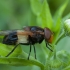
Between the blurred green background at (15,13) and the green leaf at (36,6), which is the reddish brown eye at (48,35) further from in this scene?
the blurred green background at (15,13)

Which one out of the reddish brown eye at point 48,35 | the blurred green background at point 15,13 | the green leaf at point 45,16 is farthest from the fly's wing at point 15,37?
the blurred green background at point 15,13

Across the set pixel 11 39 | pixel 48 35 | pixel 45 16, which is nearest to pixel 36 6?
pixel 45 16

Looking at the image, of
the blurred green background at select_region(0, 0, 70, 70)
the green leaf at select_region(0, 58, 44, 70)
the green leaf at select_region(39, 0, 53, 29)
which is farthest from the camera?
the blurred green background at select_region(0, 0, 70, 70)

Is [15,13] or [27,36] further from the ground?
[27,36]

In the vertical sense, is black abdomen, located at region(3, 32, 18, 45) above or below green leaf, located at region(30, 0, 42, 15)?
below

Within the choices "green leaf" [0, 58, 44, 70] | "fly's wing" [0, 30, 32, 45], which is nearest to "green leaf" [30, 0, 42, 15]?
"fly's wing" [0, 30, 32, 45]

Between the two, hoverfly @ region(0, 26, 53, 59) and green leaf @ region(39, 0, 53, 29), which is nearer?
hoverfly @ region(0, 26, 53, 59)

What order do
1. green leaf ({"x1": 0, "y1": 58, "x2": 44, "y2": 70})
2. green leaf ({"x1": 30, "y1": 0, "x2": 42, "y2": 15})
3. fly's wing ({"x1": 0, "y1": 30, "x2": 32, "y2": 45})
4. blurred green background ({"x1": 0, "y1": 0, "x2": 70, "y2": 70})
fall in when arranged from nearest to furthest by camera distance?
green leaf ({"x1": 0, "y1": 58, "x2": 44, "y2": 70}), fly's wing ({"x1": 0, "y1": 30, "x2": 32, "y2": 45}), green leaf ({"x1": 30, "y1": 0, "x2": 42, "y2": 15}), blurred green background ({"x1": 0, "y1": 0, "x2": 70, "y2": 70})

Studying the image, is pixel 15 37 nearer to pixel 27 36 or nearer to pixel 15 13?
pixel 27 36

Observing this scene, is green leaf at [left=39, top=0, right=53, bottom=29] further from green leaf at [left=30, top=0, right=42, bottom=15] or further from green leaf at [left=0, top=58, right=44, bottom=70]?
green leaf at [left=0, top=58, right=44, bottom=70]
